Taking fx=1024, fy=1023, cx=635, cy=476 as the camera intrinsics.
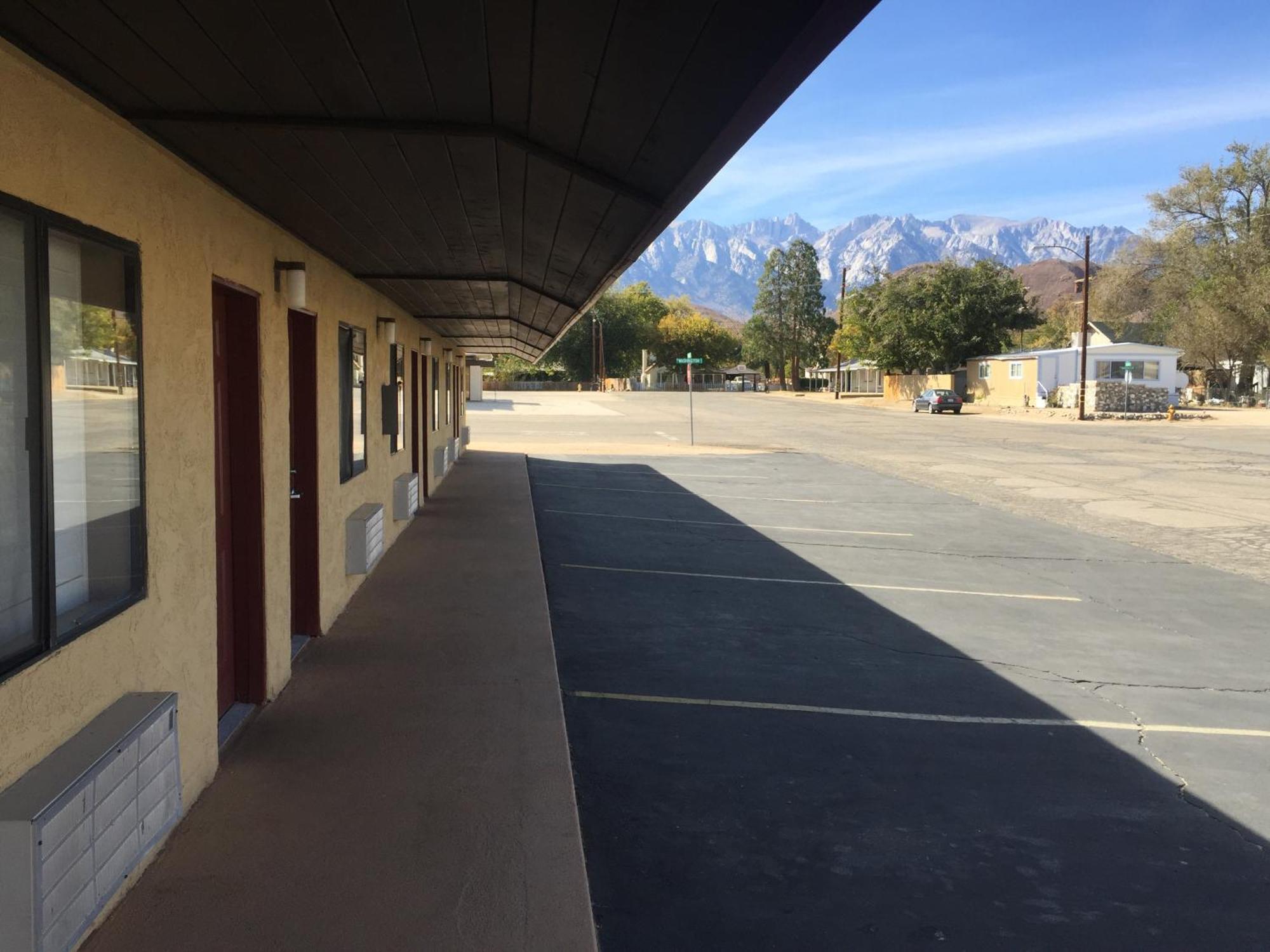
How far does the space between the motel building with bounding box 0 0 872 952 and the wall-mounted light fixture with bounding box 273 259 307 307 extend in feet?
0.07

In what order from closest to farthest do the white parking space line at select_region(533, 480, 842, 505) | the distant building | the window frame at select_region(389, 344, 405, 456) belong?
1. the window frame at select_region(389, 344, 405, 456)
2. the white parking space line at select_region(533, 480, 842, 505)
3. the distant building


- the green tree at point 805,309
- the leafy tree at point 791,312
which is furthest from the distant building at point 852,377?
the green tree at point 805,309

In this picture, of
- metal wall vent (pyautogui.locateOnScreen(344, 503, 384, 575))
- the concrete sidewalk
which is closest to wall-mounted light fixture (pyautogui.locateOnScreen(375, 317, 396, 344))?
metal wall vent (pyautogui.locateOnScreen(344, 503, 384, 575))

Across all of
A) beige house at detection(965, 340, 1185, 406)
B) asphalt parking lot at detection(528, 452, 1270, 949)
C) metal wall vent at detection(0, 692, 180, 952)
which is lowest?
asphalt parking lot at detection(528, 452, 1270, 949)

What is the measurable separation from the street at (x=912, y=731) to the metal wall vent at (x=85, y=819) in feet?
5.20

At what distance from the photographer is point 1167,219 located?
67188 millimetres

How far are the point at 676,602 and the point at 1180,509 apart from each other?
10.1 m

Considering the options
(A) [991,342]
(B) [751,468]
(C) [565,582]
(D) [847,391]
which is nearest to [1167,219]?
(A) [991,342]

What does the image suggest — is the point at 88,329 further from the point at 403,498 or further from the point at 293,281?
the point at 403,498

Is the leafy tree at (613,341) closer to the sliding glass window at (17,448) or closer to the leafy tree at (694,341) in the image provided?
the leafy tree at (694,341)

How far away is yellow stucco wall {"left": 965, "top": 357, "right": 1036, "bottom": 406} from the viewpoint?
5259cm

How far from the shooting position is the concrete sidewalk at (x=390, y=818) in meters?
3.30

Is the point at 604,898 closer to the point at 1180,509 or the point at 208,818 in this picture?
the point at 208,818

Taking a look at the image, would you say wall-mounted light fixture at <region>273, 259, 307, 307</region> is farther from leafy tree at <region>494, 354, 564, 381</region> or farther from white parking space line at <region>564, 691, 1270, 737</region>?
leafy tree at <region>494, 354, 564, 381</region>
